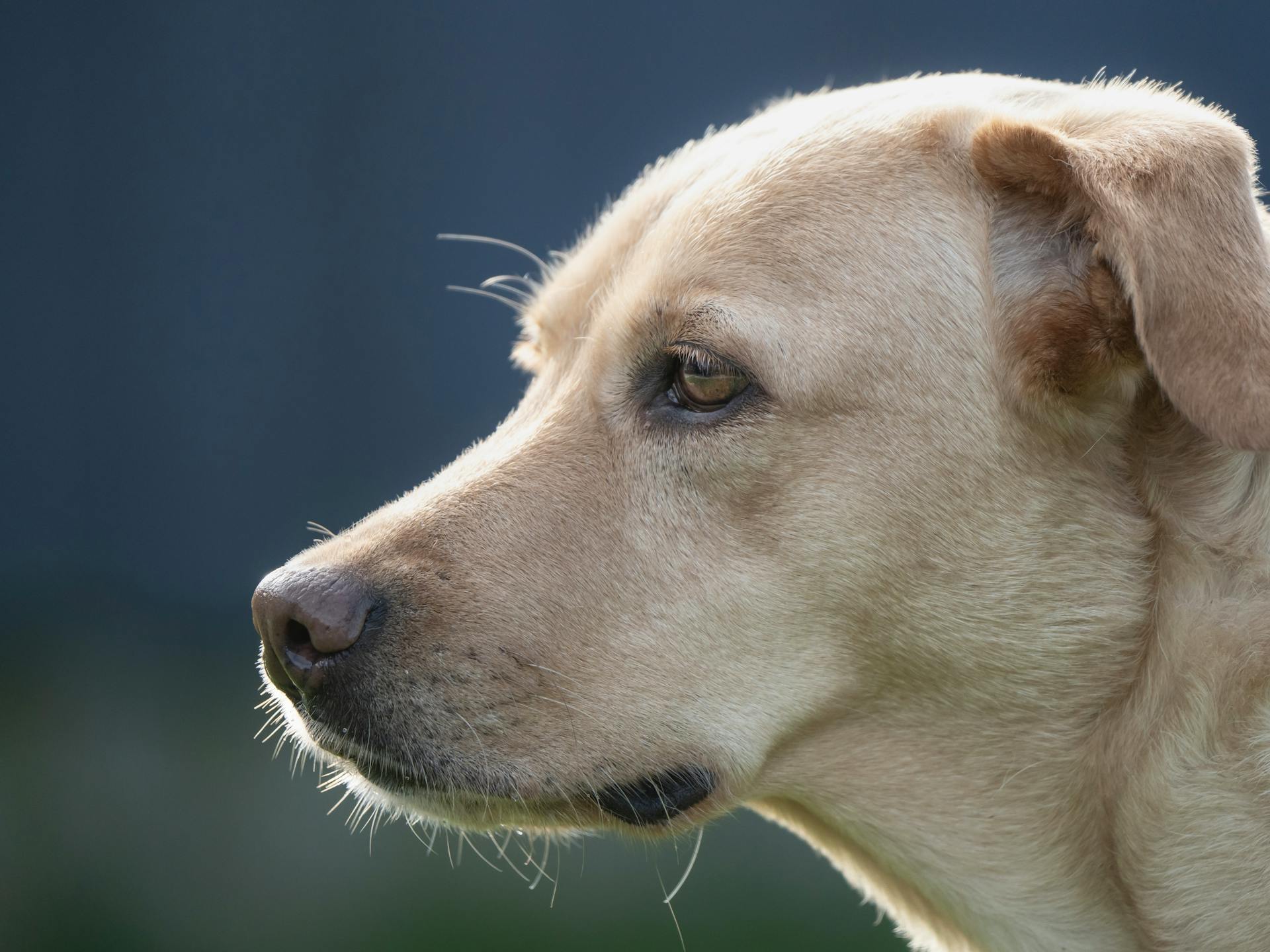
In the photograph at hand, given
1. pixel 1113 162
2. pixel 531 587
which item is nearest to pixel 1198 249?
pixel 1113 162

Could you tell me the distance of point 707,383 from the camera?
250 centimetres

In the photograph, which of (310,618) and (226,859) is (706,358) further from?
(226,859)

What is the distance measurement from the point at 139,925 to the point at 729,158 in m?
5.81

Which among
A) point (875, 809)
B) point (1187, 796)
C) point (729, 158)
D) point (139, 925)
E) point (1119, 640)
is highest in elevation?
point (729, 158)

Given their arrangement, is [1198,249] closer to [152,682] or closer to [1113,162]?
[1113,162]

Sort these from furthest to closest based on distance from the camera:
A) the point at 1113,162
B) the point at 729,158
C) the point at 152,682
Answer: the point at 152,682, the point at 729,158, the point at 1113,162

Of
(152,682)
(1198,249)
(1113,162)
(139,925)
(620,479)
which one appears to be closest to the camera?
(1198,249)

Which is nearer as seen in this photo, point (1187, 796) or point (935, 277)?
point (1187, 796)

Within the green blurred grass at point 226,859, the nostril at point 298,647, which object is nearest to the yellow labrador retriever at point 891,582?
the nostril at point 298,647

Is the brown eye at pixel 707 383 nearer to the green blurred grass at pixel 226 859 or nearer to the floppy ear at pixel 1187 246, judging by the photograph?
the floppy ear at pixel 1187 246

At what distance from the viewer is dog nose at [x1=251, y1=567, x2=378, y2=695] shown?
7.77 ft

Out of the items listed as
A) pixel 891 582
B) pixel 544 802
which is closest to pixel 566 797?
pixel 544 802

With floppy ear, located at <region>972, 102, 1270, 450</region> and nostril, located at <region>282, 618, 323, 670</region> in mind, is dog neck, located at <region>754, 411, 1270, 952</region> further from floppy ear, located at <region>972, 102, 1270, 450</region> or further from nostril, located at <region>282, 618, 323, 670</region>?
nostril, located at <region>282, 618, 323, 670</region>

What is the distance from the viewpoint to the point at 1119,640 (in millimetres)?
2418
